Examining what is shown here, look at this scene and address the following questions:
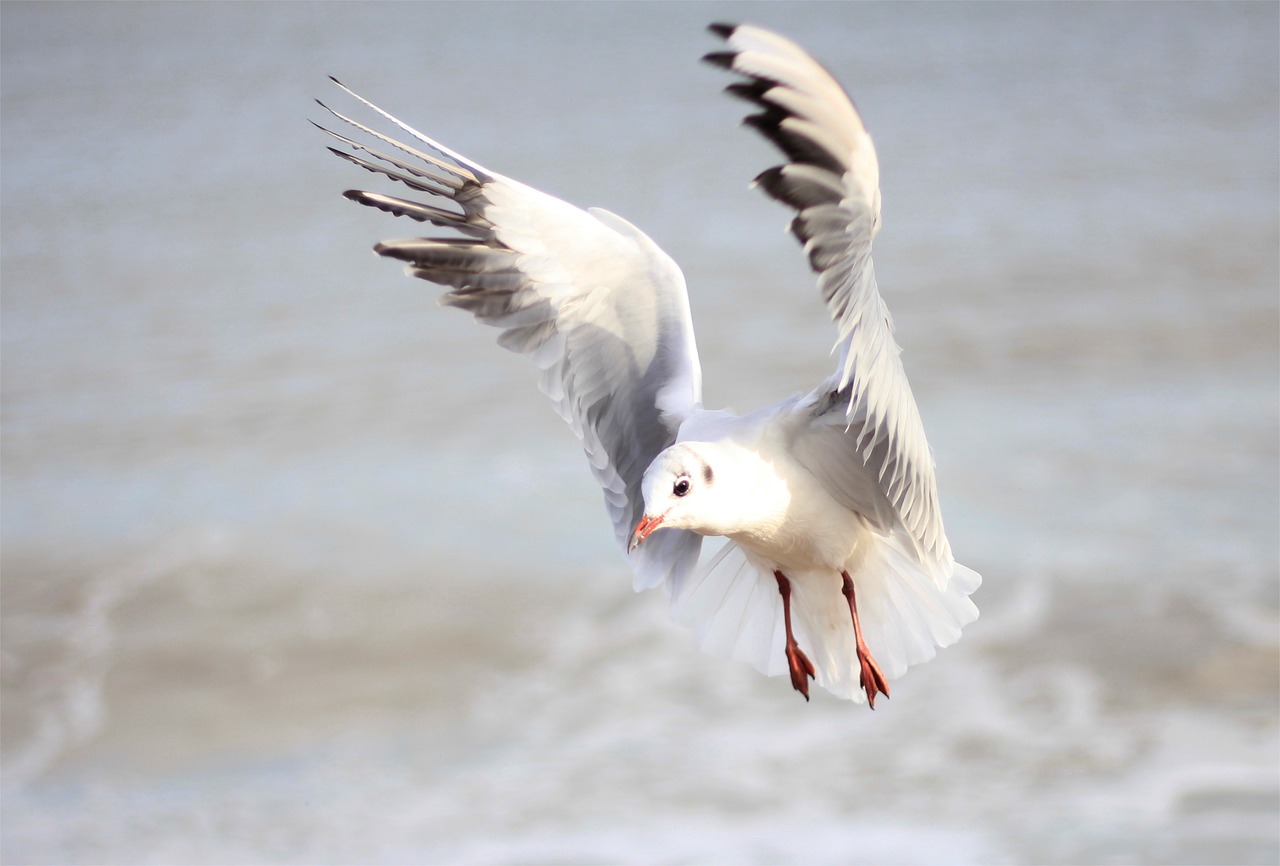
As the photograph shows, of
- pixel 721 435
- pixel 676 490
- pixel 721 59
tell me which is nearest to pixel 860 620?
pixel 721 435

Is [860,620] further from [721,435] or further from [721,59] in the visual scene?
[721,59]

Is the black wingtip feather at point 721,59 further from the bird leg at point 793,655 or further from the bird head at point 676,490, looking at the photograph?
the bird leg at point 793,655

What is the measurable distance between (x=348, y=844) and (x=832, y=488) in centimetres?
546

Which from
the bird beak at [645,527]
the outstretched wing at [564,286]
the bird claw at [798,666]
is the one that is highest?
the outstretched wing at [564,286]

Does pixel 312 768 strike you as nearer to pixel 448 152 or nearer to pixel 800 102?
pixel 448 152

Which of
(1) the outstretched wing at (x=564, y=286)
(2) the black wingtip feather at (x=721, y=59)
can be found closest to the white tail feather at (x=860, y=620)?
(1) the outstretched wing at (x=564, y=286)

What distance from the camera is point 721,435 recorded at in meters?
3.97

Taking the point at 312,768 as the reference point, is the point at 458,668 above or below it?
above

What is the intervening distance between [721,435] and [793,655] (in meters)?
0.80

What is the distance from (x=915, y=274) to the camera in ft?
48.4

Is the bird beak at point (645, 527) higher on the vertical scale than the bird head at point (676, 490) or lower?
lower

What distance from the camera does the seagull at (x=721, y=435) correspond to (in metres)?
3.76

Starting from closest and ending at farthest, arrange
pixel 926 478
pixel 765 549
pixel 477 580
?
1. pixel 926 478
2. pixel 765 549
3. pixel 477 580

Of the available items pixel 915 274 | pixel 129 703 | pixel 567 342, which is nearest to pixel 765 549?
pixel 567 342
